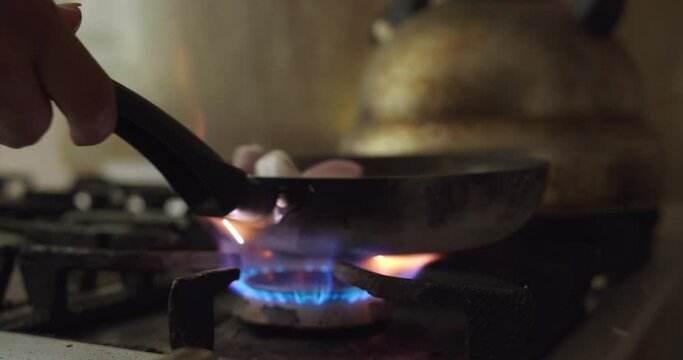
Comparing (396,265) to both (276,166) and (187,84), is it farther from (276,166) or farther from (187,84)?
(187,84)

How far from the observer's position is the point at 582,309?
0.49 metres

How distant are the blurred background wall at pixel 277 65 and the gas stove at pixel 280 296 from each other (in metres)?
0.46

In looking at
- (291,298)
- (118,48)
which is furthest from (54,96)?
(118,48)

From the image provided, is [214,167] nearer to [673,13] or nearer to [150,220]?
[150,220]

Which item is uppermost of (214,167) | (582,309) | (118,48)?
(118,48)

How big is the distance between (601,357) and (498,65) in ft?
1.05

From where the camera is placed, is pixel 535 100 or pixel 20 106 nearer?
pixel 20 106

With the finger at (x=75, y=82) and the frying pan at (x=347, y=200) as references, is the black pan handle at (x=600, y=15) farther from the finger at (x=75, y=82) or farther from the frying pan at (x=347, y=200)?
the finger at (x=75, y=82)

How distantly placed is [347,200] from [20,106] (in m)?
0.18

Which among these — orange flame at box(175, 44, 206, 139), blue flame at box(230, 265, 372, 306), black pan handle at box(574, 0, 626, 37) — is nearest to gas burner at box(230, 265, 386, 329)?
blue flame at box(230, 265, 372, 306)

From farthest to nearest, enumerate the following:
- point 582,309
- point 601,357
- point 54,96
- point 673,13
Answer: point 673,13, point 582,309, point 601,357, point 54,96

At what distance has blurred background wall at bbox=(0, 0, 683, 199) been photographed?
3.28 feet

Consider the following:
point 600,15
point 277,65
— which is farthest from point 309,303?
point 277,65

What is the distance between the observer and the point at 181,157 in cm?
35
